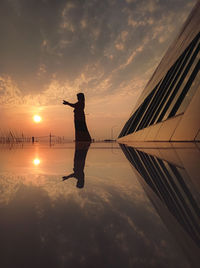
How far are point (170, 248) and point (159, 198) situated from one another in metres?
0.59

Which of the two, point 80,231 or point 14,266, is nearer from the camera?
point 14,266

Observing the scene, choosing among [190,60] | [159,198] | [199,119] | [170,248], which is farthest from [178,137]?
[170,248]

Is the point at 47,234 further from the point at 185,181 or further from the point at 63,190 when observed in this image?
the point at 185,181

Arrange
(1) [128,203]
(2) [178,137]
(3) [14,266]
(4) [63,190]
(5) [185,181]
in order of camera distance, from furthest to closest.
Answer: (2) [178,137] → (5) [185,181] → (4) [63,190] → (1) [128,203] → (3) [14,266]

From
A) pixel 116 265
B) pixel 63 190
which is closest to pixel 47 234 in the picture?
pixel 116 265

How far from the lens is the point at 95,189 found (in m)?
1.44

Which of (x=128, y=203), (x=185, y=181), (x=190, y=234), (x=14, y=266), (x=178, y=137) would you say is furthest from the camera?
(x=178, y=137)

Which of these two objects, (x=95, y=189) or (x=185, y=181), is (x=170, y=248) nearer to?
(x=95, y=189)

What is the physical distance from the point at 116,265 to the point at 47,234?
1.00ft

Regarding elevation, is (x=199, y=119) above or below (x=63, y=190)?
above

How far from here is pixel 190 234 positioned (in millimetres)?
705

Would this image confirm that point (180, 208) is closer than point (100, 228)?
No

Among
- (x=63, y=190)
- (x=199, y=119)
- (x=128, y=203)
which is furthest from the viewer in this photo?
(x=199, y=119)

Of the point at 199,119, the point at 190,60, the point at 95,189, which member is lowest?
the point at 95,189
